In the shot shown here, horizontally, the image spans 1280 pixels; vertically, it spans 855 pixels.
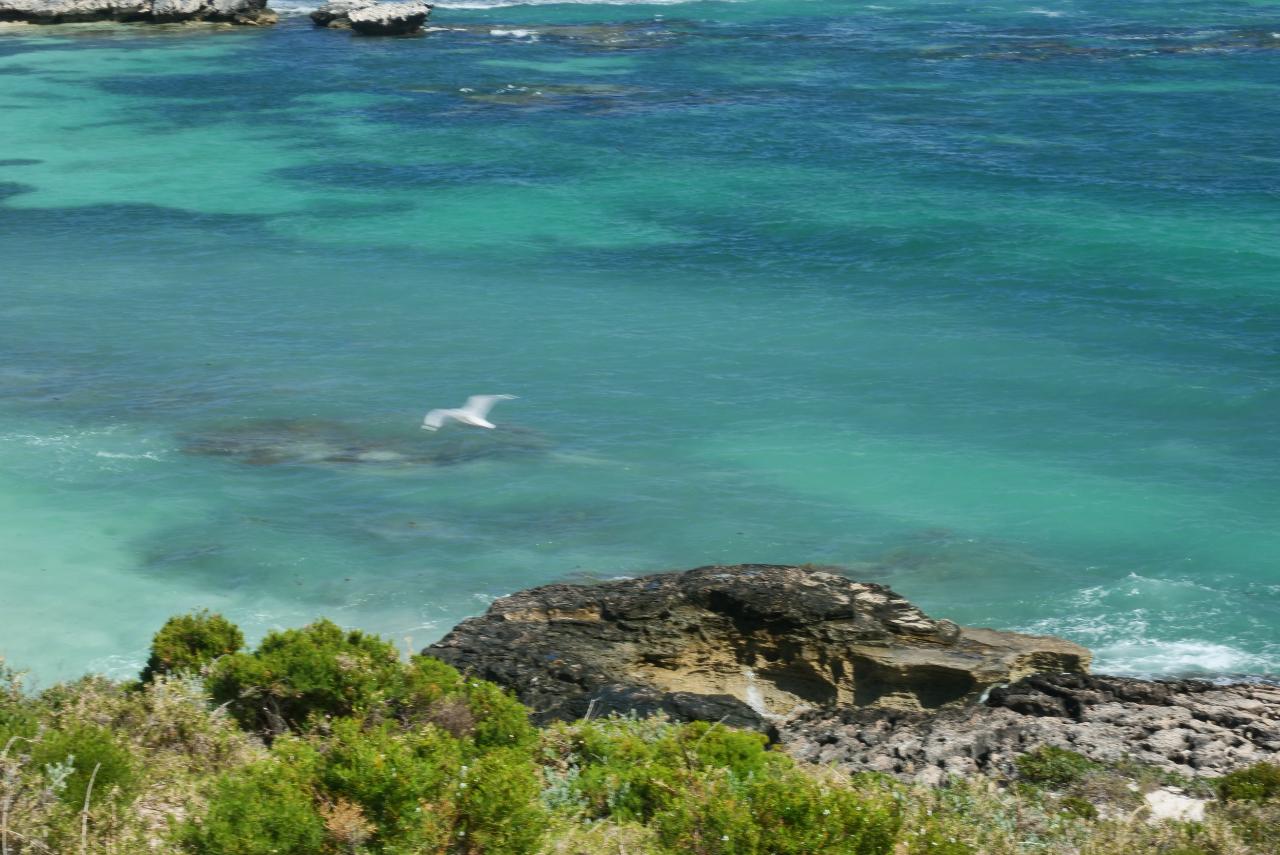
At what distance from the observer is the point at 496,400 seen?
2497 cm

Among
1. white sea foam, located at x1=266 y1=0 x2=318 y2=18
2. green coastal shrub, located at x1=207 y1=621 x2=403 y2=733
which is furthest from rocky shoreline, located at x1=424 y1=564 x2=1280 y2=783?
white sea foam, located at x1=266 y1=0 x2=318 y2=18

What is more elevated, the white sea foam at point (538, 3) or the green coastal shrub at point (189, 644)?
the white sea foam at point (538, 3)

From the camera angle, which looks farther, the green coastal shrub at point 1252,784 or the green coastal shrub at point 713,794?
the green coastal shrub at point 1252,784

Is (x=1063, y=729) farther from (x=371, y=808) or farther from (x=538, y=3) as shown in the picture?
(x=538, y=3)

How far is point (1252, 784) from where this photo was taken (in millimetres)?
11344

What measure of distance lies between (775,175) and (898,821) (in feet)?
102

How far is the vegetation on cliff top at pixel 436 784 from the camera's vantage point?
9.14 metres

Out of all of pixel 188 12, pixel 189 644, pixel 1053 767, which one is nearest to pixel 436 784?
pixel 189 644

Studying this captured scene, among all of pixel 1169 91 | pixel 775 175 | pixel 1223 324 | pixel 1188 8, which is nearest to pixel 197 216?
pixel 775 175

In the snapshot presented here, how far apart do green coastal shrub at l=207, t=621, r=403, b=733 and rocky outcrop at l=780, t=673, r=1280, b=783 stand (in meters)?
3.70

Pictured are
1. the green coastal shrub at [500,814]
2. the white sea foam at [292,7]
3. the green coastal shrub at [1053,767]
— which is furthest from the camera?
the white sea foam at [292,7]

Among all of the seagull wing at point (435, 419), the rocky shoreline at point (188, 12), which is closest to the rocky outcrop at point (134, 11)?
the rocky shoreline at point (188, 12)

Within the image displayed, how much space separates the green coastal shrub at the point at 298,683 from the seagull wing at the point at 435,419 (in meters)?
11.4

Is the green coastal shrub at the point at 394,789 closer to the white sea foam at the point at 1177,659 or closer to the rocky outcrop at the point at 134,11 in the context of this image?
the white sea foam at the point at 1177,659
